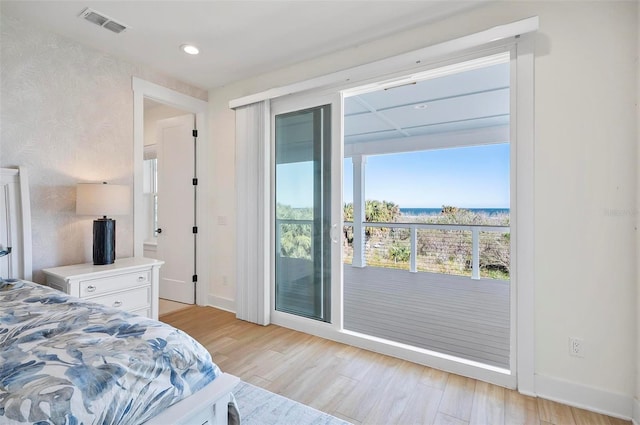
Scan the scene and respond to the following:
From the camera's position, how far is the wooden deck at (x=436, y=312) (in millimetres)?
2760

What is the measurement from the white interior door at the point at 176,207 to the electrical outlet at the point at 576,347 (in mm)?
3672

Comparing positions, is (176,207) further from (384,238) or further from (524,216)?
(384,238)

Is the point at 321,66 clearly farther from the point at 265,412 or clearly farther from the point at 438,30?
the point at 265,412

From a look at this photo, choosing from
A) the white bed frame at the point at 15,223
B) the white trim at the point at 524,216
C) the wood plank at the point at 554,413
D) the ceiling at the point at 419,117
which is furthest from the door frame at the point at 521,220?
the white bed frame at the point at 15,223

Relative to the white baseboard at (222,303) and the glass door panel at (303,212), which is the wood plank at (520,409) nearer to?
the glass door panel at (303,212)

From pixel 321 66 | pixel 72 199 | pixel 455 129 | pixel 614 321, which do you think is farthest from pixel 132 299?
pixel 455 129

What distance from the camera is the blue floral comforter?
788mm

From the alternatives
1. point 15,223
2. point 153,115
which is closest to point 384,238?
point 153,115

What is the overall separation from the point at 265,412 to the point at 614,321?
6.89 ft

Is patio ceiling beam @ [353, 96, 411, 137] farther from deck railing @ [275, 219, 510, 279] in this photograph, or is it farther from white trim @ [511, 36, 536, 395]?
white trim @ [511, 36, 536, 395]

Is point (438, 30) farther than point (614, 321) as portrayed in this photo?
Yes

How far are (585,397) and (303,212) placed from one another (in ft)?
7.92

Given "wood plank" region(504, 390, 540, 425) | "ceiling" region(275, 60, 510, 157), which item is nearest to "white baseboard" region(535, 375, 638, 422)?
"wood plank" region(504, 390, 540, 425)

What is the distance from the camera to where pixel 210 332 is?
3021 millimetres
